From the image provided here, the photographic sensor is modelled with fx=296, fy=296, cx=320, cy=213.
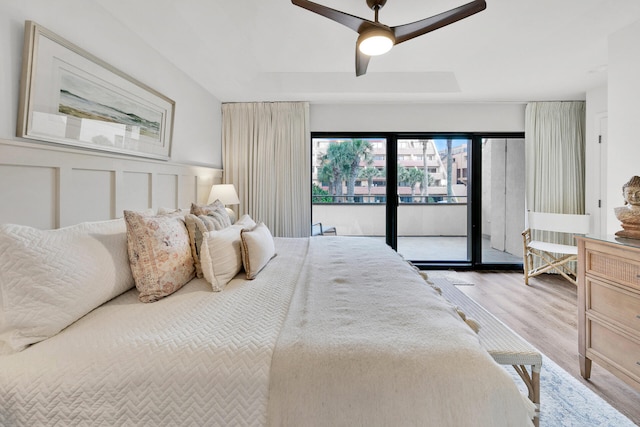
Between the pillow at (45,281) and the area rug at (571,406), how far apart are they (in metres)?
2.24

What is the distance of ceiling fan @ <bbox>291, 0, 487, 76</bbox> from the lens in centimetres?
170

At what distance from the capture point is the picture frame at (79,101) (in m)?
1.45

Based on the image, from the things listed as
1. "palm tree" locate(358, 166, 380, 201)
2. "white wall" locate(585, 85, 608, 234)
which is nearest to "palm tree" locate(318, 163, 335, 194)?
"palm tree" locate(358, 166, 380, 201)

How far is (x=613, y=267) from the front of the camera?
65.9 inches

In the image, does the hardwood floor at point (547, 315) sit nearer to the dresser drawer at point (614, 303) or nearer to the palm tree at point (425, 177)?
the dresser drawer at point (614, 303)

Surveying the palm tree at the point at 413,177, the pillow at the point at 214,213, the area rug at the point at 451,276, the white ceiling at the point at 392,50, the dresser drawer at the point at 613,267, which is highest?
the white ceiling at the point at 392,50

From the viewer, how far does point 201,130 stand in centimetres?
342

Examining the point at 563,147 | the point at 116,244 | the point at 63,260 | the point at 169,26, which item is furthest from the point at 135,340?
the point at 563,147

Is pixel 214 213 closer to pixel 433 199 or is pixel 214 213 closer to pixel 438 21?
pixel 438 21

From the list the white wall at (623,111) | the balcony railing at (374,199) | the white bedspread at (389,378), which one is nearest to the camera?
the white bedspread at (389,378)

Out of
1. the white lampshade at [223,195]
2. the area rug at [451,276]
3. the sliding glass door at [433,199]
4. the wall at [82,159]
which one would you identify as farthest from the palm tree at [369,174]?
the wall at [82,159]

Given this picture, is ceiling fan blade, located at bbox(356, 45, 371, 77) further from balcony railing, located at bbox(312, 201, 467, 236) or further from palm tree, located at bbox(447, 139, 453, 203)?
palm tree, located at bbox(447, 139, 453, 203)

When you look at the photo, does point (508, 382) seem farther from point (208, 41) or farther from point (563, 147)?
point (563, 147)

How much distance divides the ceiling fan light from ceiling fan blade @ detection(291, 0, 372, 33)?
0.08m
